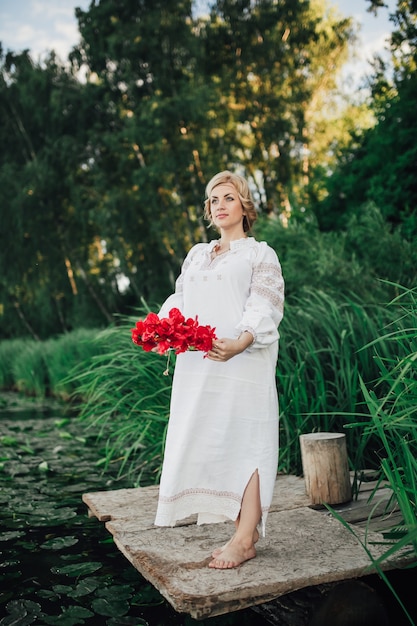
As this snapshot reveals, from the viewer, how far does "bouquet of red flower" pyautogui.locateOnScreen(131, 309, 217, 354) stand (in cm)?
219

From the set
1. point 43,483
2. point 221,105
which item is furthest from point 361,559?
point 221,105

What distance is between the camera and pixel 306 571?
2283mm

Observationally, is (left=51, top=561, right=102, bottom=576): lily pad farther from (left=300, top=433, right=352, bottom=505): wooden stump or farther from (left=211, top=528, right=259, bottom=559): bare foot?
(left=300, top=433, right=352, bottom=505): wooden stump

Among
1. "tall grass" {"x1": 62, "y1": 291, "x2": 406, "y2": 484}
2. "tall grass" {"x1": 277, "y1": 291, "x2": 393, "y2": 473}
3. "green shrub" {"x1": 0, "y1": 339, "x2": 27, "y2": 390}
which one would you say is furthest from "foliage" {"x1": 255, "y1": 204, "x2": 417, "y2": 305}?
"green shrub" {"x1": 0, "y1": 339, "x2": 27, "y2": 390}

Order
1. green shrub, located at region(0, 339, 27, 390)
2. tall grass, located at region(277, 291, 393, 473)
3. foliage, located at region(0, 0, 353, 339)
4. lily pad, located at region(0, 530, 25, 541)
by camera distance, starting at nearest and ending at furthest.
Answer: lily pad, located at region(0, 530, 25, 541) → tall grass, located at region(277, 291, 393, 473) → green shrub, located at region(0, 339, 27, 390) → foliage, located at region(0, 0, 353, 339)

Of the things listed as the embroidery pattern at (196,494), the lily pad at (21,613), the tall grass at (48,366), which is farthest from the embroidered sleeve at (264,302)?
the tall grass at (48,366)

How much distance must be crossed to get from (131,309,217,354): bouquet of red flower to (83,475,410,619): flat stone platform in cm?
81

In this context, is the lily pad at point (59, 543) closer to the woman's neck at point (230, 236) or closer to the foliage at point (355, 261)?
the woman's neck at point (230, 236)

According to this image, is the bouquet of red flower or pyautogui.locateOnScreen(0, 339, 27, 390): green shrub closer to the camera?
the bouquet of red flower

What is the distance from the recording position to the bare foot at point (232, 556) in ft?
7.67

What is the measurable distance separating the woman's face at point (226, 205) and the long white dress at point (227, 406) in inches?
7.5

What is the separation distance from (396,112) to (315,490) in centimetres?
775

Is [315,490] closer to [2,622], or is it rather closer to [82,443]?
[2,622]

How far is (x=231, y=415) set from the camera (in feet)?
7.98
